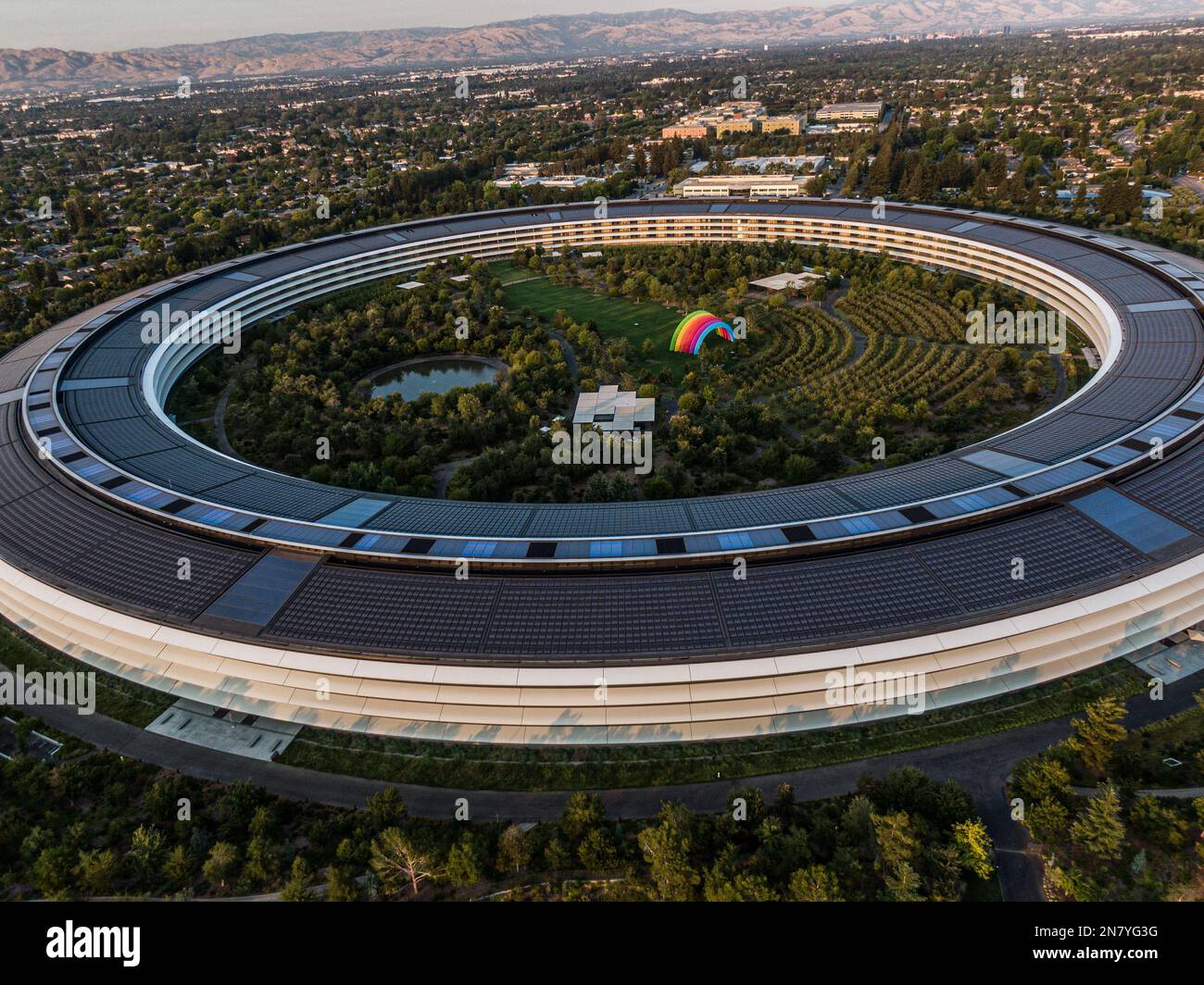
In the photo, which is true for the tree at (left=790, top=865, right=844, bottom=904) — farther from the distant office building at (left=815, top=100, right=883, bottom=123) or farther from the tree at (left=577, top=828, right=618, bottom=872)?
the distant office building at (left=815, top=100, right=883, bottom=123)

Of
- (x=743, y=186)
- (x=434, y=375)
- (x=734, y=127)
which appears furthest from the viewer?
(x=734, y=127)

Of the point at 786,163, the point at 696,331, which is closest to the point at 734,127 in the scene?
the point at 786,163

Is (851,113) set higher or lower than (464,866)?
higher

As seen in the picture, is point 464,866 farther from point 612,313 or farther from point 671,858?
point 612,313

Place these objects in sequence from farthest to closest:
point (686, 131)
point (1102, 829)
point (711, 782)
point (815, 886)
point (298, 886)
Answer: point (686, 131) < point (711, 782) < point (298, 886) < point (1102, 829) < point (815, 886)

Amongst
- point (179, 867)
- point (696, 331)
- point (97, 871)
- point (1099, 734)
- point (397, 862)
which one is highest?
point (696, 331)

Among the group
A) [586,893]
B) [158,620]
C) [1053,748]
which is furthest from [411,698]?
[1053,748]

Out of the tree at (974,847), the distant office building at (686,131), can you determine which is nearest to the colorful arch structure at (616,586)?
the tree at (974,847)
